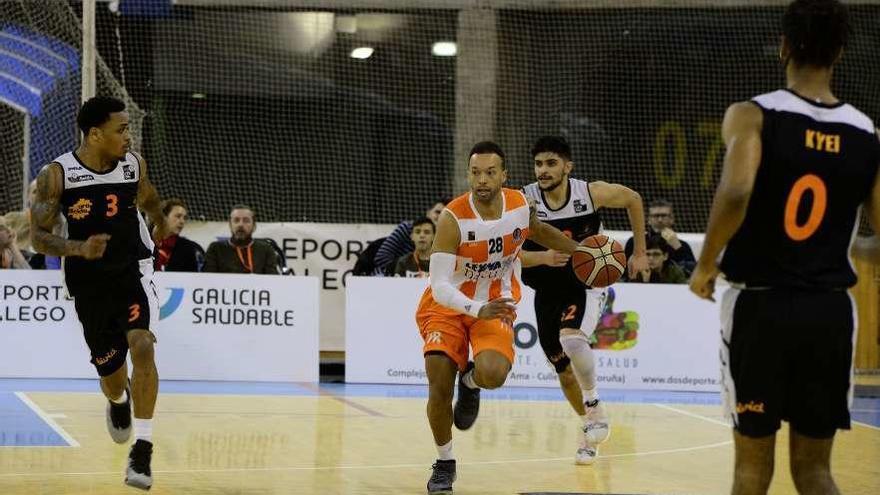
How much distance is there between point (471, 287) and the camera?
743cm

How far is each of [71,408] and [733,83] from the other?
13.2m

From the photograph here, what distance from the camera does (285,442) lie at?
30.1 feet

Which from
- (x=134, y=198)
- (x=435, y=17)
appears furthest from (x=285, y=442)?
(x=435, y=17)

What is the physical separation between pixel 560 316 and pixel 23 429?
402 cm

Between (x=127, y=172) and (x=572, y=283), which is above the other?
(x=127, y=172)

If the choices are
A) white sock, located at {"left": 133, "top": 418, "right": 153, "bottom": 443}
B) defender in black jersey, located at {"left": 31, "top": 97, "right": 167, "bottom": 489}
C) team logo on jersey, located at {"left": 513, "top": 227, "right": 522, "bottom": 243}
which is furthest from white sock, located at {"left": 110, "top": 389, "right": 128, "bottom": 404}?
team logo on jersey, located at {"left": 513, "top": 227, "right": 522, "bottom": 243}

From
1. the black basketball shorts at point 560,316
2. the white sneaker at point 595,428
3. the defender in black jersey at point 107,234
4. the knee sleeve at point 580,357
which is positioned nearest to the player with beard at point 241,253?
the black basketball shorts at point 560,316

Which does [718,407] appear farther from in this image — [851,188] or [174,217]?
[851,188]

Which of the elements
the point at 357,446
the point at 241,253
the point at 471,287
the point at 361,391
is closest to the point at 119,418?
the point at 357,446

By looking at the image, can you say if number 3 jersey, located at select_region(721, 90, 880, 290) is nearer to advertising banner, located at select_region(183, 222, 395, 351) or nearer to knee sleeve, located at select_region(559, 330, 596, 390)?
knee sleeve, located at select_region(559, 330, 596, 390)

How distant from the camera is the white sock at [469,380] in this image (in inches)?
305

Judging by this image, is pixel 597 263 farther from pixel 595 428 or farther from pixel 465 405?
pixel 465 405

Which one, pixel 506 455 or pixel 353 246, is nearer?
pixel 506 455

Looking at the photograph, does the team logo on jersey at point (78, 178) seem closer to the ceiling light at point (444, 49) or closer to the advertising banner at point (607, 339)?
the advertising banner at point (607, 339)
